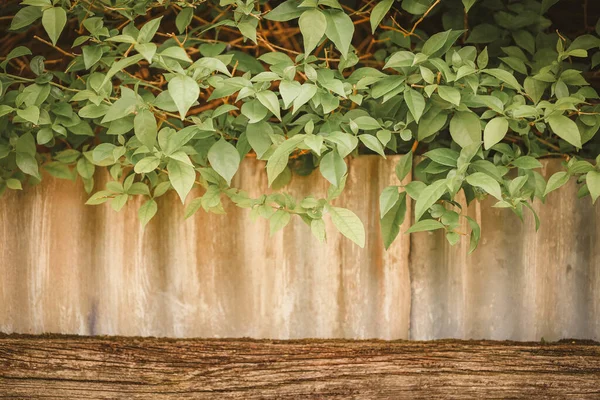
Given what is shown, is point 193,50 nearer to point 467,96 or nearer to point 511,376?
point 467,96

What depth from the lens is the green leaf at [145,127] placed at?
1233 mm

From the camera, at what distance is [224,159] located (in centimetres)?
125

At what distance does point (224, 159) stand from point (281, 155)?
155 mm

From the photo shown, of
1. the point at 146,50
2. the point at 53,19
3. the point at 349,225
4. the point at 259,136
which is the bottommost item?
the point at 349,225

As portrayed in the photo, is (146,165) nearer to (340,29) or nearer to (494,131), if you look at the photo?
(340,29)

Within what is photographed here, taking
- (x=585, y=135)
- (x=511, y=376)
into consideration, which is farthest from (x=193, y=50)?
(x=511, y=376)

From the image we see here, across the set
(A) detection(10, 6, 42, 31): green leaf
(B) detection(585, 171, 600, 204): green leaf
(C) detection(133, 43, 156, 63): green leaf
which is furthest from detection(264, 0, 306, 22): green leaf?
(B) detection(585, 171, 600, 204): green leaf

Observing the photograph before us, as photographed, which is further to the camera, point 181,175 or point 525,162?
point 525,162

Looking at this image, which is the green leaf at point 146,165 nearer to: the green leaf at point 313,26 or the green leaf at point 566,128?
the green leaf at point 313,26

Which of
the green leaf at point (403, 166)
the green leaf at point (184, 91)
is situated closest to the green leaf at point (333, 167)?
the green leaf at point (403, 166)

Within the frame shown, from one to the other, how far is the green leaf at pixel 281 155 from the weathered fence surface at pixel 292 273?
1.19 ft

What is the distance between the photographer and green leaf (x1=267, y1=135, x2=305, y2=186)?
1166 millimetres

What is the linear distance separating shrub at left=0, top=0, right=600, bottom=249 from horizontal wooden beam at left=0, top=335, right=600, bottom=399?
1.48 feet

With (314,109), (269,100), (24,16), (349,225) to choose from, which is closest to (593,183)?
(349,225)
